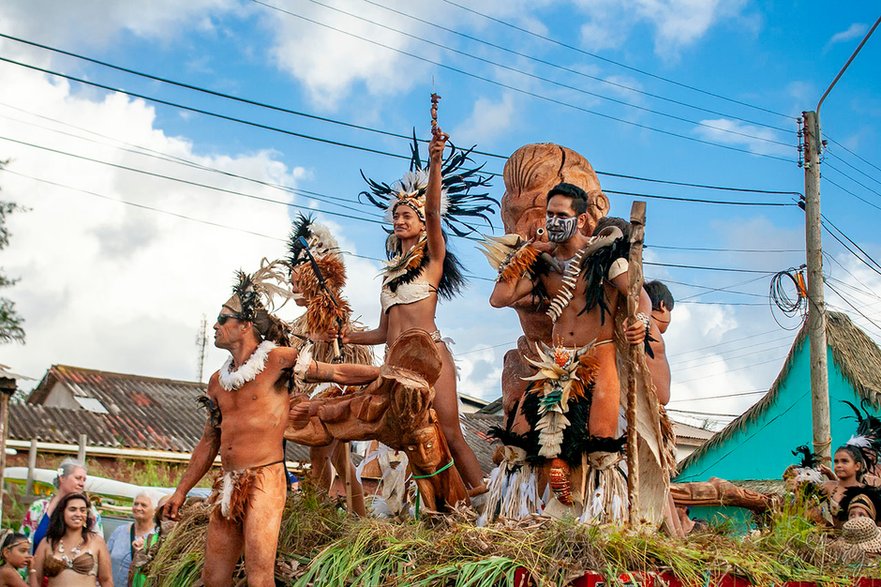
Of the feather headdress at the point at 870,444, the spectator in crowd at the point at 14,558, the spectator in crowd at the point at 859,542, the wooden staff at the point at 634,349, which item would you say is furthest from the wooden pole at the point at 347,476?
the feather headdress at the point at 870,444

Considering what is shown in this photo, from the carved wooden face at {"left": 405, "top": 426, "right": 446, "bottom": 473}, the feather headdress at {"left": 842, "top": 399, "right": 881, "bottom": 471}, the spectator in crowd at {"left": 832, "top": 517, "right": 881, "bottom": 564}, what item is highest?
the feather headdress at {"left": 842, "top": 399, "right": 881, "bottom": 471}

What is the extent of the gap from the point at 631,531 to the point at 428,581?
1.02 meters

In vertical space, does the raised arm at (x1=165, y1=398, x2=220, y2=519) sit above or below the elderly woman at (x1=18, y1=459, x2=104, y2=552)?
above

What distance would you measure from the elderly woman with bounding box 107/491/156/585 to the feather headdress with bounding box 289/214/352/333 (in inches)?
78.0

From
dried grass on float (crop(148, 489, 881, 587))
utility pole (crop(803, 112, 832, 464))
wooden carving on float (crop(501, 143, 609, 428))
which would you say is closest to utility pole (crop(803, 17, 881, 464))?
utility pole (crop(803, 112, 832, 464))

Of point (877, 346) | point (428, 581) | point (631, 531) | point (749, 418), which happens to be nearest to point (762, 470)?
point (749, 418)

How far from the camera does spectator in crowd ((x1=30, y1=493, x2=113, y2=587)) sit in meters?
6.21

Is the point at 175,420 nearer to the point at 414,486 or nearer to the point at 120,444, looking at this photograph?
the point at 120,444

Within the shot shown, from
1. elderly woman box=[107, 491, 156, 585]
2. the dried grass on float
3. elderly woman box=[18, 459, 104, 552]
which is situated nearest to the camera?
the dried grass on float

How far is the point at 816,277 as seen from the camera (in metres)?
11.0

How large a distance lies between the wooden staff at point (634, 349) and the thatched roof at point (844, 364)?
23.1 feet

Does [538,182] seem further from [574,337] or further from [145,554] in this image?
[145,554]

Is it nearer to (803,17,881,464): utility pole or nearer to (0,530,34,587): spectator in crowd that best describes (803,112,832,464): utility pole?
(803,17,881,464): utility pole

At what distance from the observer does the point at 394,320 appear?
593cm
